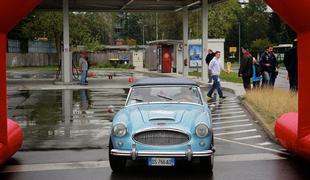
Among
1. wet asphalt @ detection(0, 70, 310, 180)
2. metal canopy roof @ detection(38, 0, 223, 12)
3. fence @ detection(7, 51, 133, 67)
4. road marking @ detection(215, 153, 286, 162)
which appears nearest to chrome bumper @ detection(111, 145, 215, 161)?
wet asphalt @ detection(0, 70, 310, 180)

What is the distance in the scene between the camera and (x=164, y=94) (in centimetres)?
1038

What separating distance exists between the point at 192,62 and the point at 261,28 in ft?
223

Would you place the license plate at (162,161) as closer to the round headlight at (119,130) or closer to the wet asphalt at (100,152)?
the wet asphalt at (100,152)

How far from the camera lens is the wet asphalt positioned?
9.12 meters

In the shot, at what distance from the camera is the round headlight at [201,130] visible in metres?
8.73

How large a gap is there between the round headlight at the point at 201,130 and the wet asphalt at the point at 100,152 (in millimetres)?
717

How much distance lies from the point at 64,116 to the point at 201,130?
8.82 m

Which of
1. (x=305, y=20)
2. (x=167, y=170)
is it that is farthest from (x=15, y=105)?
(x=305, y=20)

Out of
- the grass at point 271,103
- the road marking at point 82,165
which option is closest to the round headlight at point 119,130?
the road marking at point 82,165

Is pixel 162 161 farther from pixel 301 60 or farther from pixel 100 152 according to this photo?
pixel 301 60

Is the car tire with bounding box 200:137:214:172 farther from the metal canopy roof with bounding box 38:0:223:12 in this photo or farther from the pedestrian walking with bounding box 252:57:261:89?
the metal canopy roof with bounding box 38:0:223:12

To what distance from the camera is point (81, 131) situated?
13.7 m

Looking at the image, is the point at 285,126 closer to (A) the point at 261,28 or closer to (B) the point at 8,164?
(B) the point at 8,164

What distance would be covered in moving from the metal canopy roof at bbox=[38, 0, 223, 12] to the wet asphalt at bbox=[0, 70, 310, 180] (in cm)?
1546
